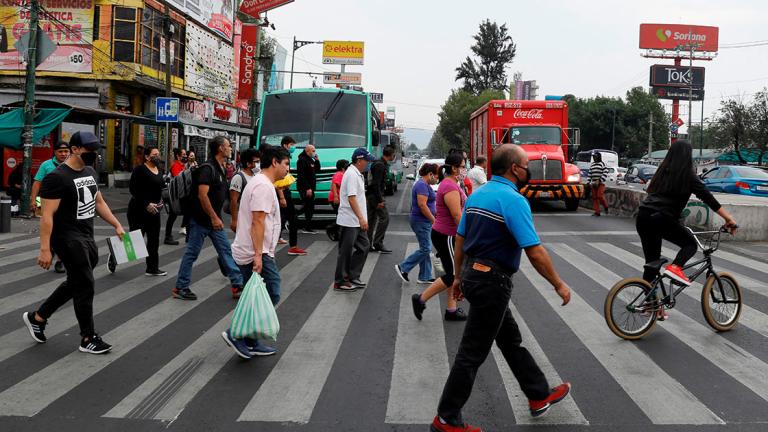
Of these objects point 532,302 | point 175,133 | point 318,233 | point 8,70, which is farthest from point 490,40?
point 532,302

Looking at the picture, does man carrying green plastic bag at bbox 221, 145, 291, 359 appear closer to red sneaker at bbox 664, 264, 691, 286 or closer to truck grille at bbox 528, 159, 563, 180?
red sneaker at bbox 664, 264, 691, 286

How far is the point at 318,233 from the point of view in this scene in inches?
605

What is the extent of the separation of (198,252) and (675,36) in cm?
9382

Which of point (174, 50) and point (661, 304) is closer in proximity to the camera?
point (661, 304)

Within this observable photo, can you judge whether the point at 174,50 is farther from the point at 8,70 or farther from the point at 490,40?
the point at 490,40

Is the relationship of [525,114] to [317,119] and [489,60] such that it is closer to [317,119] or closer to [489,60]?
[317,119]

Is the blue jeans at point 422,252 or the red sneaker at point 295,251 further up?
the blue jeans at point 422,252

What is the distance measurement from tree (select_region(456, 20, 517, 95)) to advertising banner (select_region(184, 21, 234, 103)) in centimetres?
5096

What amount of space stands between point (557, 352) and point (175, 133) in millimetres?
32643

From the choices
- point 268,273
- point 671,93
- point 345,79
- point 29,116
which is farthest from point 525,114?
point 671,93

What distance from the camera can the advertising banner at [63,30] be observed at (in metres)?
27.9

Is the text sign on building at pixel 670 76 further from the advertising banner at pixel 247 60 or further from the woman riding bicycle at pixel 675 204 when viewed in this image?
the woman riding bicycle at pixel 675 204

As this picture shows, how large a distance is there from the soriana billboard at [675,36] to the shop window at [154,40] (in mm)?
73139

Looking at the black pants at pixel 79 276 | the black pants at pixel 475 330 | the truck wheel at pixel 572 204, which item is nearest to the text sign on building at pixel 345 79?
the truck wheel at pixel 572 204
